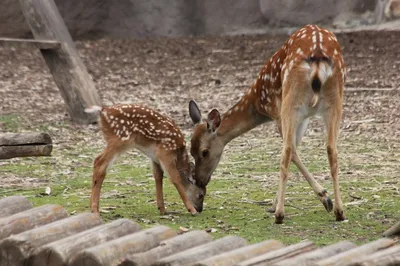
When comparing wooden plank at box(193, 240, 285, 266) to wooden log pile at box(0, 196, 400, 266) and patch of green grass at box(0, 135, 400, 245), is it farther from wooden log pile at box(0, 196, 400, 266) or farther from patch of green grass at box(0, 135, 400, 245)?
patch of green grass at box(0, 135, 400, 245)

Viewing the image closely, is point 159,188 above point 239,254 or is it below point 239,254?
below

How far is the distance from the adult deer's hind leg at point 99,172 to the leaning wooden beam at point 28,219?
2.25 meters

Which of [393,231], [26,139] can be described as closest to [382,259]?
[393,231]

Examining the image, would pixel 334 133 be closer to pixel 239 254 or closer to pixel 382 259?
pixel 239 254

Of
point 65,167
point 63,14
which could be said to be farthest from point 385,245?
point 63,14

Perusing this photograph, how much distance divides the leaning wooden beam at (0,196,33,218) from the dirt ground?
5022 millimetres

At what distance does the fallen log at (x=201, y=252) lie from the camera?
12.5 ft

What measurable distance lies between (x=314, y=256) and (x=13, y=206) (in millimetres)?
1604

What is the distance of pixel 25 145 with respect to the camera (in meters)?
5.99

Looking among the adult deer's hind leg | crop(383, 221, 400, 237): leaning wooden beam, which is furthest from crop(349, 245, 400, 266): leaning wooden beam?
the adult deer's hind leg

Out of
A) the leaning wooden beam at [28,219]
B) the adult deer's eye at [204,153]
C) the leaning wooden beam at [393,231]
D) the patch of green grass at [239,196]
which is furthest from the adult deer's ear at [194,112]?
the leaning wooden beam at [28,219]

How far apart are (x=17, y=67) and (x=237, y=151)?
Result: 5317mm

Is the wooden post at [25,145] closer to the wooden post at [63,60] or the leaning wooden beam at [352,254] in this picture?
the leaning wooden beam at [352,254]

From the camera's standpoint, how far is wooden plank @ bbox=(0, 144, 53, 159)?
5.96 m
